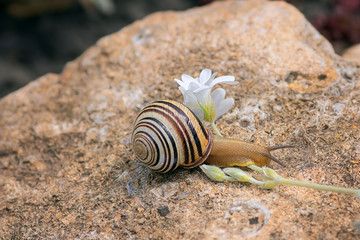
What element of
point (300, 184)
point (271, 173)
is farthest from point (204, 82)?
point (300, 184)

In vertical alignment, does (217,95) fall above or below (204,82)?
below

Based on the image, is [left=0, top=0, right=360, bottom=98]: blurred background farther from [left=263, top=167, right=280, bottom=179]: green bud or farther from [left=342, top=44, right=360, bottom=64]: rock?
[left=263, top=167, right=280, bottom=179]: green bud

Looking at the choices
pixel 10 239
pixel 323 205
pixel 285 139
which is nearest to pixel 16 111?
pixel 10 239

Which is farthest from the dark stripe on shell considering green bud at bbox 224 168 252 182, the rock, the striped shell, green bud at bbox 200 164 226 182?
the rock

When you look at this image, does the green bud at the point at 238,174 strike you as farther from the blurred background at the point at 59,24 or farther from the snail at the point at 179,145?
the blurred background at the point at 59,24

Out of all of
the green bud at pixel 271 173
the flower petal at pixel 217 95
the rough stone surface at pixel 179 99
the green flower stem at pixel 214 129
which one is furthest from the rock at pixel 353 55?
the green bud at pixel 271 173

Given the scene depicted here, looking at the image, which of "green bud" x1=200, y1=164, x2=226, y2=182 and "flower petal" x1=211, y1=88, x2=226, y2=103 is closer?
"green bud" x1=200, y1=164, x2=226, y2=182

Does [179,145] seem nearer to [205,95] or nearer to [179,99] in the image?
[205,95]
